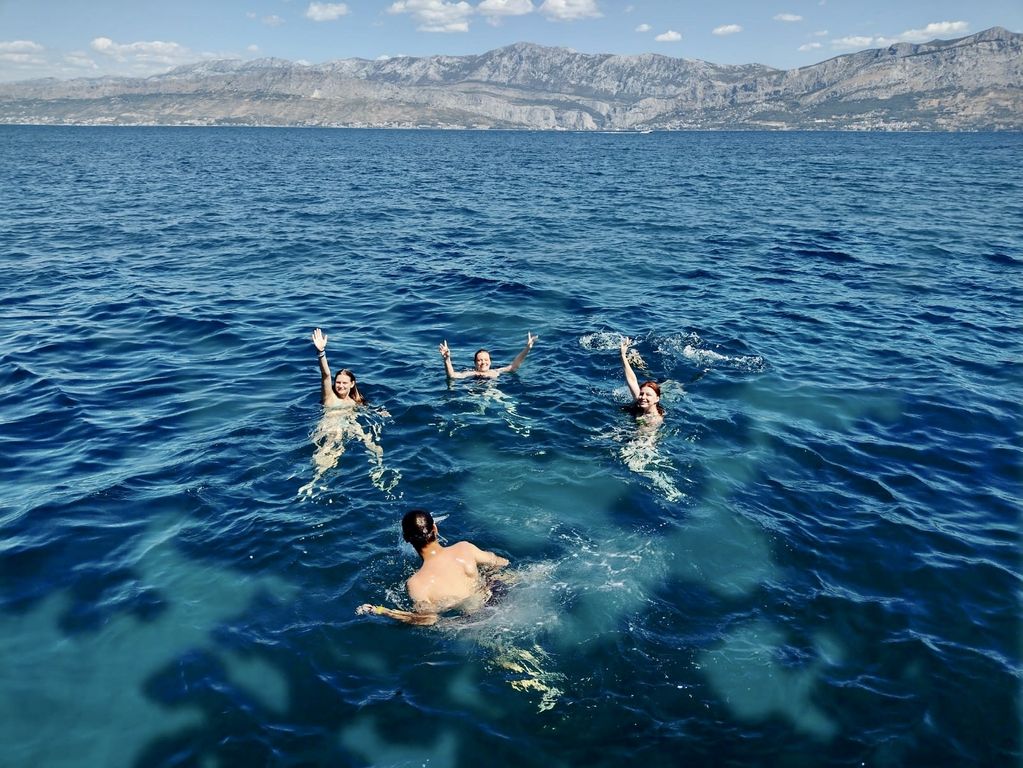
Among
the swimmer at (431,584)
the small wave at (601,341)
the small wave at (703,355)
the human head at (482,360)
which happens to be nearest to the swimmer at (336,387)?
the human head at (482,360)

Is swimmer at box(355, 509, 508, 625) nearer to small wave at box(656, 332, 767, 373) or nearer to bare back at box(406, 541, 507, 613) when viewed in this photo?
bare back at box(406, 541, 507, 613)

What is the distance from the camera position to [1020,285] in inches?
1066

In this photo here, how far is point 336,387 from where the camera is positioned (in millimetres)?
14562

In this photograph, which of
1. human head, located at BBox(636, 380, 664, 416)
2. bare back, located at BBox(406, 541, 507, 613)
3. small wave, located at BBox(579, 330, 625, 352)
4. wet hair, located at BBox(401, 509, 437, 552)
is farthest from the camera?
small wave, located at BBox(579, 330, 625, 352)

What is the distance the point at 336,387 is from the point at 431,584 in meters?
7.06

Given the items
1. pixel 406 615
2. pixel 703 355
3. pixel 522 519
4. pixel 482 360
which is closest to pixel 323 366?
pixel 482 360

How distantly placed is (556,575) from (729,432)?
6898 millimetres

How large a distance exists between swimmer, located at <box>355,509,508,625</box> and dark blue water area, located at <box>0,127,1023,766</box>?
267mm

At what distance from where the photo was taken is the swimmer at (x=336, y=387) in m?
14.1

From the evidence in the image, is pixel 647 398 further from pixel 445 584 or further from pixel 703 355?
pixel 445 584

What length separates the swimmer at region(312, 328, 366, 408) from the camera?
1412 centimetres

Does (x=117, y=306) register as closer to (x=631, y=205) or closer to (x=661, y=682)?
(x=661, y=682)

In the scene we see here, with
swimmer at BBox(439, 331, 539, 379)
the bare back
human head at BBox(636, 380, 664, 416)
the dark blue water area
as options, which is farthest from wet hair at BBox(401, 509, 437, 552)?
swimmer at BBox(439, 331, 539, 379)

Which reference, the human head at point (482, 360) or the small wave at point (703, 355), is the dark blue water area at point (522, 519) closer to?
the small wave at point (703, 355)
